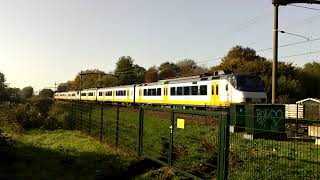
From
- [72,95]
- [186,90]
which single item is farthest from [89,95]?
[186,90]

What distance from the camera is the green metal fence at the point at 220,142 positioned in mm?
8086

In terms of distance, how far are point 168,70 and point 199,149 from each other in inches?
3285

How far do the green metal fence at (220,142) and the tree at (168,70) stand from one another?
7526cm

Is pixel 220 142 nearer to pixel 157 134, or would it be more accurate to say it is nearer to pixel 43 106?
pixel 157 134

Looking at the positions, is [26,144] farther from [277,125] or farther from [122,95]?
[122,95]

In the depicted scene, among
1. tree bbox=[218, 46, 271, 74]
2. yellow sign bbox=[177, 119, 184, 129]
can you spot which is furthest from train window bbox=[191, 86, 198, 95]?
tree bbox=[218, 46, 271, 74]

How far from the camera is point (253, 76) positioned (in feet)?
88.0

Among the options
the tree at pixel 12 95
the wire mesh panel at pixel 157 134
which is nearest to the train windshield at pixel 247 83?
the wire mesh panel at pixel 157 134

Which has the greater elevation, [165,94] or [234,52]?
[234,52]

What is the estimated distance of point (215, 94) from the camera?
86.4 feet

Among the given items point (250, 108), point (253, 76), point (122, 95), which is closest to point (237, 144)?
point (250, 108)

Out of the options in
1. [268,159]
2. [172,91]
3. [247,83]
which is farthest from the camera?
[172,91]

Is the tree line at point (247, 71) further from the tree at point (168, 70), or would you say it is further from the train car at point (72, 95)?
the train car at point (72, 95)

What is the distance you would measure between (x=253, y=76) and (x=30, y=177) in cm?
1964
